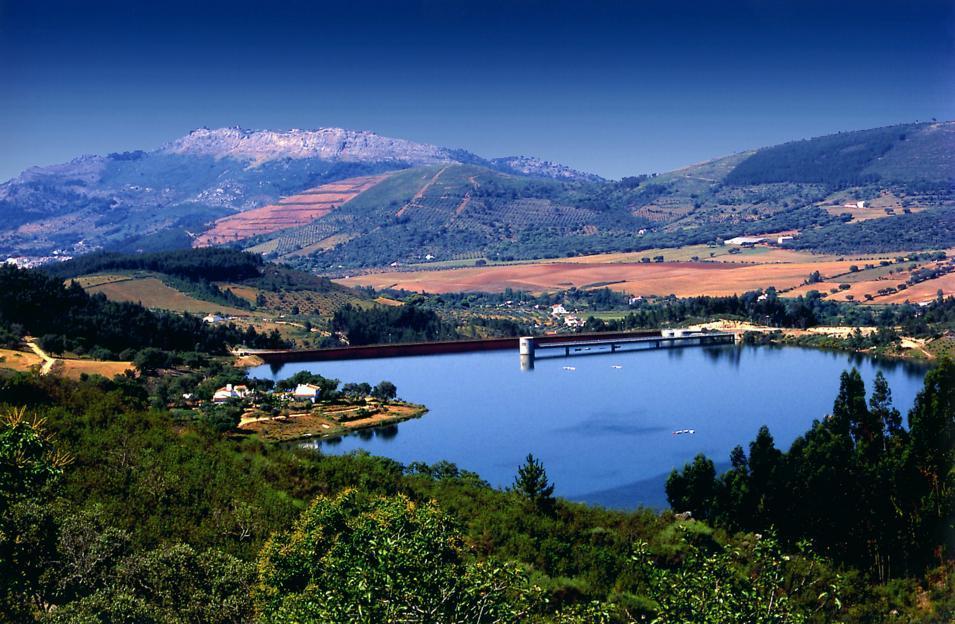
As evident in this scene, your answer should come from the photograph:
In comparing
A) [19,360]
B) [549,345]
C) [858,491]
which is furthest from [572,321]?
[858,491]

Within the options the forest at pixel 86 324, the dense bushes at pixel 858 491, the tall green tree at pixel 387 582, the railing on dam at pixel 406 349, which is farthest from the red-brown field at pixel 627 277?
the tall green tree at pixel 387 582

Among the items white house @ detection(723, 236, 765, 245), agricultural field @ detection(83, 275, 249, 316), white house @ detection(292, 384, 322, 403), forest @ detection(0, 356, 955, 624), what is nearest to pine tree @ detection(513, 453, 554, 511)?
forest @ detection(0, 356, 955, 624)

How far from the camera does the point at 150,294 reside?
→ 261 feet

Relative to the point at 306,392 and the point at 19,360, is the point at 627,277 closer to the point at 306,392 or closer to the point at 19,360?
the point at 306,392

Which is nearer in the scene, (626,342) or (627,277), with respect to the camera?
(626,342)

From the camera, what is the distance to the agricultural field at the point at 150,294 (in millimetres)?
76312

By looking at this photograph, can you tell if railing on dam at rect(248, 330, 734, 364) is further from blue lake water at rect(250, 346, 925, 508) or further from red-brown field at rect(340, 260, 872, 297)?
red-brown field at rect(340, 260, 872, 297)

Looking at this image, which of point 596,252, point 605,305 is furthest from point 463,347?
point 596,252

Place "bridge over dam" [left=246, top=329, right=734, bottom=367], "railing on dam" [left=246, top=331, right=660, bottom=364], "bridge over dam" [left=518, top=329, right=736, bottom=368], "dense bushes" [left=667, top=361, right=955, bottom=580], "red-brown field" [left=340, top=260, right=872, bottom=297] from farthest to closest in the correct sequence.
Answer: "red-brown field" [left=340, top=260, right=872, bottom=297] < "bridge over dam" [left=518, top=329, right=736, bottom=368] < "bridge over dam" [left=246, top=329, right=734, bottom=367] < "railing on dam" [left=246, top=331, right=660, bottom=364] < "dense bushes" [left=667, top=361, right=955, bottom=580]

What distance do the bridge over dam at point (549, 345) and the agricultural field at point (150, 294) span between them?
17.3m

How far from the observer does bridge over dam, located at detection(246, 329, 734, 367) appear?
206 feet

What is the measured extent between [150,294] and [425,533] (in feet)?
243

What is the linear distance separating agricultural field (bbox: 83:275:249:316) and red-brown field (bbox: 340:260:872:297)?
36.4 m

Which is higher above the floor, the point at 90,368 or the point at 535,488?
the point at 90,368
